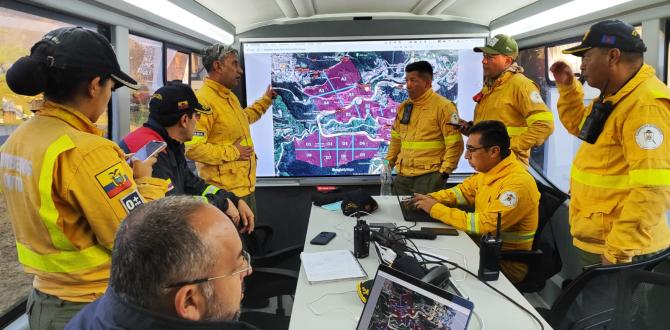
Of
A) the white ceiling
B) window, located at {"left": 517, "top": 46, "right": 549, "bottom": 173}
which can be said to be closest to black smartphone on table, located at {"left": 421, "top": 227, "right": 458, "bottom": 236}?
the white ceiling

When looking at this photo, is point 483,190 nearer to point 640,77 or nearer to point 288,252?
point 640,77

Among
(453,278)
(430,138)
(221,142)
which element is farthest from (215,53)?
(453,278)

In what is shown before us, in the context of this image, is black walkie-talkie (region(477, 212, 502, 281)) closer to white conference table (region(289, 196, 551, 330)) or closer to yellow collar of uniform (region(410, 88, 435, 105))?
white conference table (region(289, 196, 551, 330))

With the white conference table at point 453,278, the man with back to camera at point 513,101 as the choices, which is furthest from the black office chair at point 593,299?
the man with back to camera at point 513,101

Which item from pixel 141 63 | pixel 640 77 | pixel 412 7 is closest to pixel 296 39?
pixel 412 7

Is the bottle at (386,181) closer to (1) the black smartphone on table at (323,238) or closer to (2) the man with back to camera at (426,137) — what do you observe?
(2) the man with back to camera at (426,137)

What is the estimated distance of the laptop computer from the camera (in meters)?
1.15

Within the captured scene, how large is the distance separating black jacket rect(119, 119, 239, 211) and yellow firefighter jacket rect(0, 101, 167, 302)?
0.48 metres

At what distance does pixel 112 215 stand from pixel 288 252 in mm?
1503

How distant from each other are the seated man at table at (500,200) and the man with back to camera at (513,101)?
601 millimetres

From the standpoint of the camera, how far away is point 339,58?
4.18m

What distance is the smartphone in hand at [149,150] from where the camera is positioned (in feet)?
5.74

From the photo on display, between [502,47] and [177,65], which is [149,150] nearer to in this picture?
[177,65]

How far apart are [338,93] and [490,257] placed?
9.26 feet
